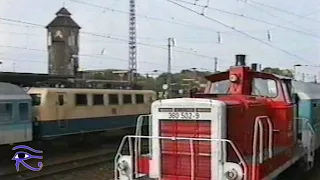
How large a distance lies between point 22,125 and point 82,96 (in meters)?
3.41

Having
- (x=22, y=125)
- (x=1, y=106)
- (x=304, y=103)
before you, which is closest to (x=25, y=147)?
(x=22, y=125)

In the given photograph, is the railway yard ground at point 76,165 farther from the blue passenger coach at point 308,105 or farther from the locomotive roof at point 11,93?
the locomotive roof at point 11,93

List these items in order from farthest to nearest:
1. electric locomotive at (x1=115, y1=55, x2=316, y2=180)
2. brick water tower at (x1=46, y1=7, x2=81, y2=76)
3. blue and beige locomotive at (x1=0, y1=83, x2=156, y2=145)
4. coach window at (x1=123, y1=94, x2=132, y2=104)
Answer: brick water tower at (x1=46, y1=7, x2=81, y2=76) → coach window at (x1=123, y1=94, x2=132, y2=104) → blue and beige locomotive at (x1=0, y1=83, x2=156, y2=145) → electric locomotive at (x1=115, y1=55, x2=316, y2=180)

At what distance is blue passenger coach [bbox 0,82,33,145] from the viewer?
578 inches

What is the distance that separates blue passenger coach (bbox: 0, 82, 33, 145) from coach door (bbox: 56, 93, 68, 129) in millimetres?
1370

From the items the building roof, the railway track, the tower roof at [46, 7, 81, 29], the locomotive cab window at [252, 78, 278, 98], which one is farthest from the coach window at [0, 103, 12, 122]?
the tower roof at [46, 7, 81, 29]

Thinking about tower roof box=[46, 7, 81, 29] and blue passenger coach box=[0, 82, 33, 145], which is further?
tower roof box=[46, 7, 81, 29]

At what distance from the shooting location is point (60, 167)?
13.8m

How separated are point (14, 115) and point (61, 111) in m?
2.35

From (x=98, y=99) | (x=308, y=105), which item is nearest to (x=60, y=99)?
(x=98, y=99)

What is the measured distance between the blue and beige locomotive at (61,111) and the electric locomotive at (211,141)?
8.60 metres

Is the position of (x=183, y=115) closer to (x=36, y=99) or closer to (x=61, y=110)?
(x=36, y=99)

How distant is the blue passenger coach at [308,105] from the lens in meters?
11.8

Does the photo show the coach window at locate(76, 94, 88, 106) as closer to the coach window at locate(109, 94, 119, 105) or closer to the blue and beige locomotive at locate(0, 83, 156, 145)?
the blue and beige locomotive at locate(0, 83, 156, 145)
